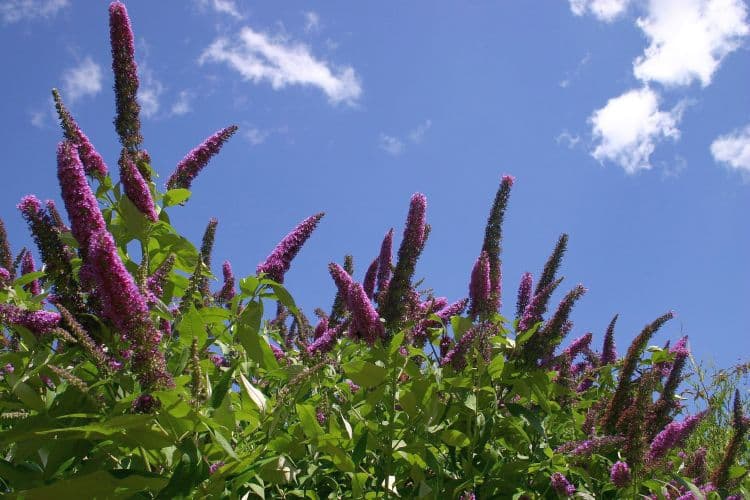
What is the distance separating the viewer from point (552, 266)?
4.02 metres

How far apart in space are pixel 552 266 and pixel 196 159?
2.20 metres

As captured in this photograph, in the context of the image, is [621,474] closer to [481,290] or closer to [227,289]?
[481,290]

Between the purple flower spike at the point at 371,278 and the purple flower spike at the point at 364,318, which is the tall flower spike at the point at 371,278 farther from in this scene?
the purple flower spike at the point at 364,318

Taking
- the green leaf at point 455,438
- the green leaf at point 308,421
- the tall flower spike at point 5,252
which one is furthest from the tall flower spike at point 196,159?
the tall flower spike at point 5,252

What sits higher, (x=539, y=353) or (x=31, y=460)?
(x=539, y=353)

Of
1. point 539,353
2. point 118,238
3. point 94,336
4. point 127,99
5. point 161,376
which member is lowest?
point 161,376

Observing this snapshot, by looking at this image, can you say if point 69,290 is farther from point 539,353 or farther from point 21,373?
point 539,353

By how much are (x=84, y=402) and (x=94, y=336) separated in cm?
24

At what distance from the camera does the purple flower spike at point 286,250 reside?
339 cm

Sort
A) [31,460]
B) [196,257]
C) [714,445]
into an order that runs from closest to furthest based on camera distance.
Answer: [31,460]
[196,257]
[714,445]

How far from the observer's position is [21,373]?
2.65 meters

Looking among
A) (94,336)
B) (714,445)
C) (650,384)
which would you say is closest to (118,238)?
(94,336)

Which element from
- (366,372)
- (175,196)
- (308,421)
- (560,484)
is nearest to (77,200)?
(175,196)

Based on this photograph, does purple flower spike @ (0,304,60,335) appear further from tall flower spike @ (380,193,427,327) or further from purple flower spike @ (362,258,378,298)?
purple flower spike @ (362,258,378,298)
